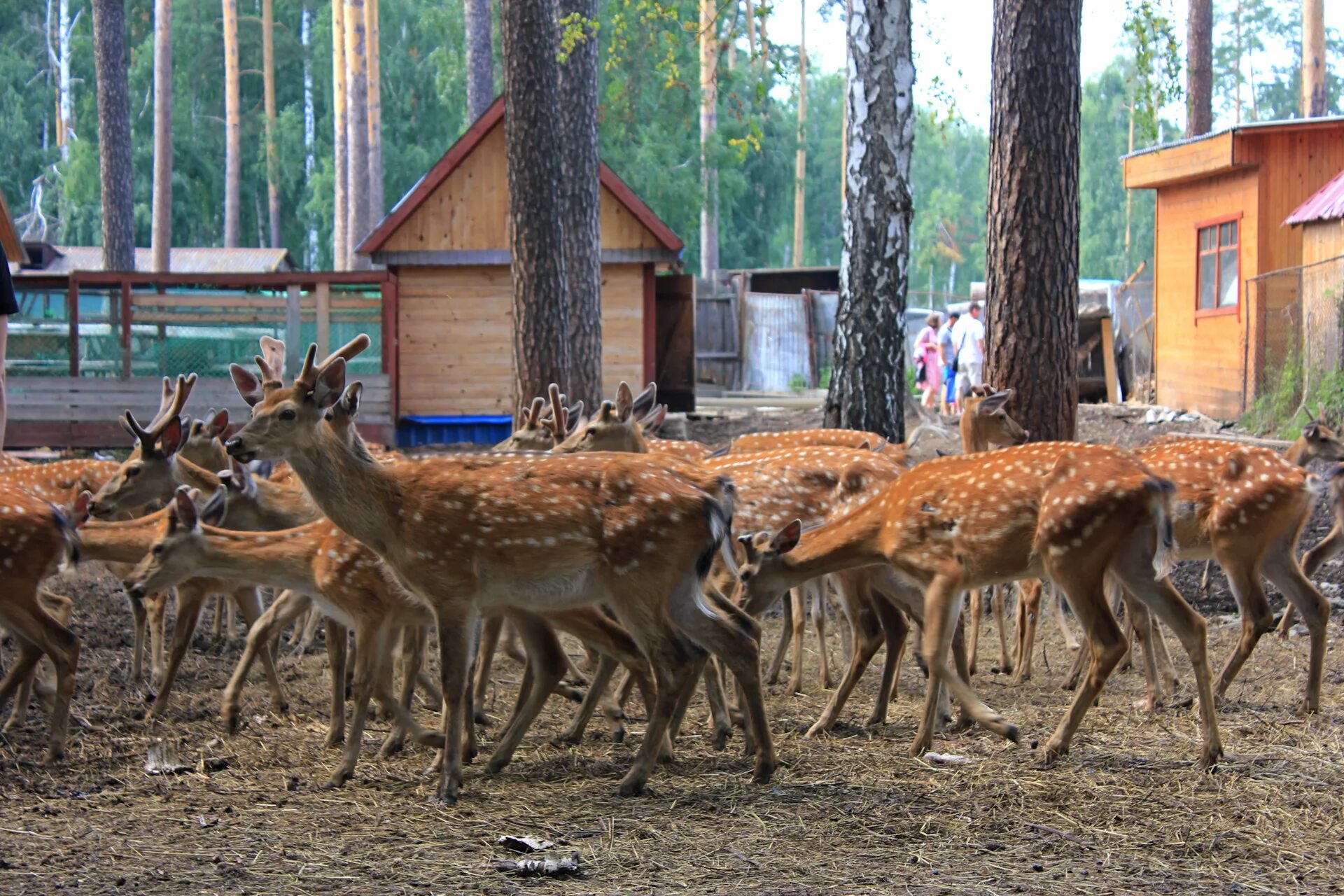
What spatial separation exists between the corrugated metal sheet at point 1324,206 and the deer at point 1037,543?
13.8m

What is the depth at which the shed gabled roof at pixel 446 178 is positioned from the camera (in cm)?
1895

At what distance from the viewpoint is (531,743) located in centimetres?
667

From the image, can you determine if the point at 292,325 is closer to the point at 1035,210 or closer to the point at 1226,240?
the point at 1035,210

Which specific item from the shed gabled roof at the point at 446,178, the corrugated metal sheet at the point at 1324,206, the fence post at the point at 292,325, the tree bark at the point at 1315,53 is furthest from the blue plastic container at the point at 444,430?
the tree bark at the point at 1315,53

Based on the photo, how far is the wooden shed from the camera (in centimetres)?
1922

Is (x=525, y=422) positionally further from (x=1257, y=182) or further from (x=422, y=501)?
(x=1257, y=182)

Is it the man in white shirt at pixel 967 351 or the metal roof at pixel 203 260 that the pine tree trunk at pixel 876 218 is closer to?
the man in white shirt at pixel 967 351

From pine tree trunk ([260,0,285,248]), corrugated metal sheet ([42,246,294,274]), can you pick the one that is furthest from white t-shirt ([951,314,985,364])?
pine tree trunk ([260,0,285,248])

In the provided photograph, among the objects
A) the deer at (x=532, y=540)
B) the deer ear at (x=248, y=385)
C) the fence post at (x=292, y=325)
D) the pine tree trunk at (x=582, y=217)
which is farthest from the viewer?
the fence post at (x=292, y=325)

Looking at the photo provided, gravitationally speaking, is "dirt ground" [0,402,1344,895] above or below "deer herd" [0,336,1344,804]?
below

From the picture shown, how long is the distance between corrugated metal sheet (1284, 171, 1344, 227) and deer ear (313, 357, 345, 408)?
50.9 feet

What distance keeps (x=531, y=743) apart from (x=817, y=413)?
50.8 feet

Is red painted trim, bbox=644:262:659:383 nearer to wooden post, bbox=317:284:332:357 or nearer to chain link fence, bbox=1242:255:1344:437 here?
wooden post, bbox=317:284:332:357

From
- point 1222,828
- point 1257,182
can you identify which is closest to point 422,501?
point 1222,828
